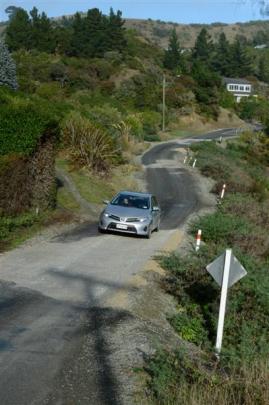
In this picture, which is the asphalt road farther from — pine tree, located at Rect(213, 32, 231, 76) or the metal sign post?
pine tree, located at Rect(213, 32, 231, 76)

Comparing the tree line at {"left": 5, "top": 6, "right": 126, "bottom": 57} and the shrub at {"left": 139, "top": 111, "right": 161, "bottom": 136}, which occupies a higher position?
the tree line at {"left": 5, "top": 6, "right": 126, "bottom": 57}

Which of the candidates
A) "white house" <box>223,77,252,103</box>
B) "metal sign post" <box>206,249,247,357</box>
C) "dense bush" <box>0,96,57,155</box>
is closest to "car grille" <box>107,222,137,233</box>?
"dense bush" <box>0,96,57,155</box>

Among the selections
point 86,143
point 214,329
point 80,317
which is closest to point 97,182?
point 86,143

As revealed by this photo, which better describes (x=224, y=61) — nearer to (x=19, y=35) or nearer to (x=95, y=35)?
(x=95, y=35)

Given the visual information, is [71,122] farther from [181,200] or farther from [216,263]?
[216,263]

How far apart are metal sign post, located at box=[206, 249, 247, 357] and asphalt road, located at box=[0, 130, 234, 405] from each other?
7.01 ft

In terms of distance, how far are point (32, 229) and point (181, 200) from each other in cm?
1390

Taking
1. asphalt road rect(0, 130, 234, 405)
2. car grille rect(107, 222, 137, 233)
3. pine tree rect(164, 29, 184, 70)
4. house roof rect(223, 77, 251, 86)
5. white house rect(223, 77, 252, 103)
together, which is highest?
asphalt road rect(0, 130, 234, 405)

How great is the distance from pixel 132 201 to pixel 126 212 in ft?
3.61

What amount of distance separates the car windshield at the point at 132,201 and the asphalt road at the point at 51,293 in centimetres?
114

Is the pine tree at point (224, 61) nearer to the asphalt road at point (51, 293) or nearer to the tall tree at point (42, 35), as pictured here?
the tall tree at point (42, 35)

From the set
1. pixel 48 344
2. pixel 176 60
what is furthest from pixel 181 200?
pixel 176 60

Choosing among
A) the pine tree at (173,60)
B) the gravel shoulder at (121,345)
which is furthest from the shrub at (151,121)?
the gravel shoulder at (121,345)

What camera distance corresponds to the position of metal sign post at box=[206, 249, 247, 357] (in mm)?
9789
